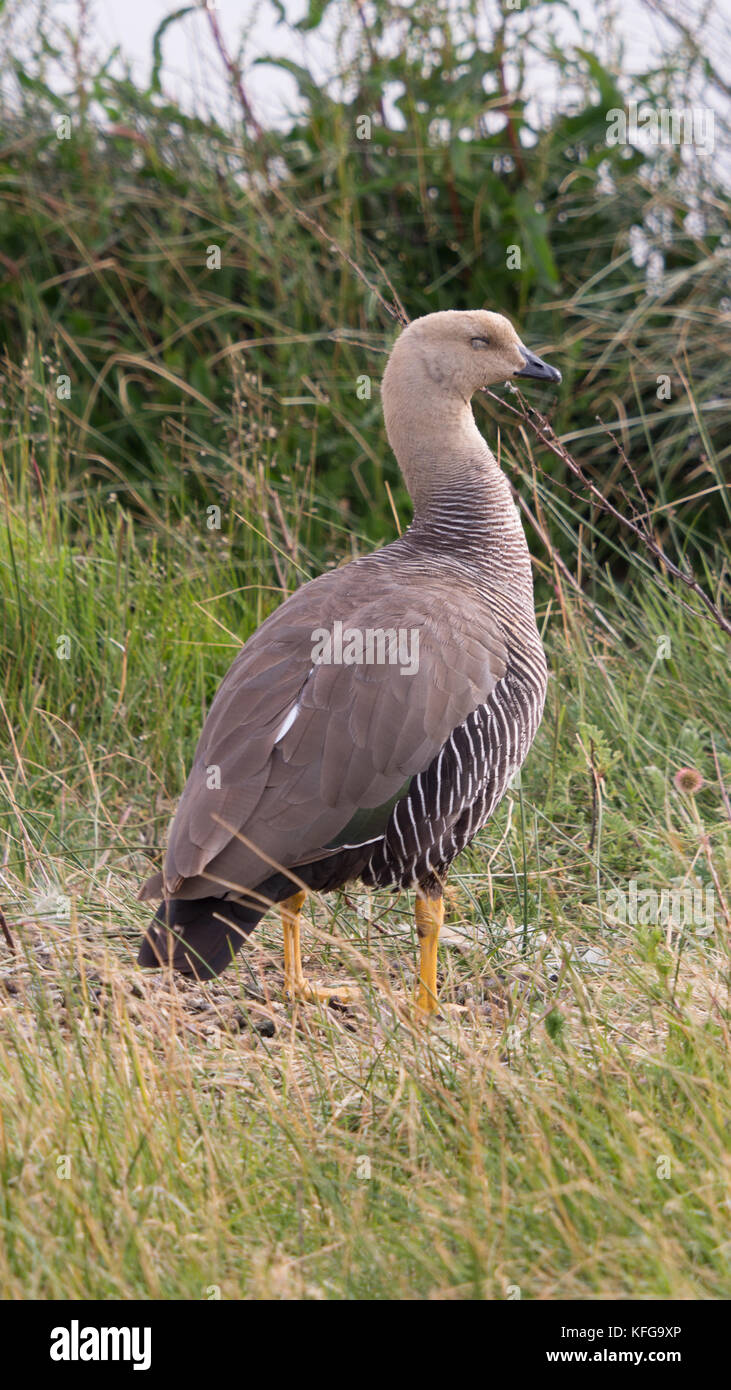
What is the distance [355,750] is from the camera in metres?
3.58

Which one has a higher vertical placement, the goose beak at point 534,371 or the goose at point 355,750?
the goose beak at point 534,371

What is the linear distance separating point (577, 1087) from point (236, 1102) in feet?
2.29

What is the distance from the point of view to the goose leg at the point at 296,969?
3820 millimetres

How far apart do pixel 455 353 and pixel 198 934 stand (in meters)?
1.81

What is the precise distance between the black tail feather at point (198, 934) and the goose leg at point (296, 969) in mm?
306

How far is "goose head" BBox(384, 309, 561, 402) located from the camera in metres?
4.27

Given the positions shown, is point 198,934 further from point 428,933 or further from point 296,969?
point 428,933

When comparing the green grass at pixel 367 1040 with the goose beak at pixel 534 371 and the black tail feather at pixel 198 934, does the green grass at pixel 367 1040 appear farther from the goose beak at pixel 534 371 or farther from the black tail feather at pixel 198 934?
the goose beak at pixel 534 371

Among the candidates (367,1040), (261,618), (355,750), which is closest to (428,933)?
(367,1040)

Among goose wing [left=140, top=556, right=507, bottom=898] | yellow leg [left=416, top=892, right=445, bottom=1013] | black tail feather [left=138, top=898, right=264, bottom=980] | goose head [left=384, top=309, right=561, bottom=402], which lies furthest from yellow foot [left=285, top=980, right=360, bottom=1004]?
goose head [left=384, top=309, right=561, bottom=402]

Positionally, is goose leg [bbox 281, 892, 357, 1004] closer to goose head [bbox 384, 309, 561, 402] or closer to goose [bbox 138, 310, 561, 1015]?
goose [bbox 138, 310, 561, 1015]

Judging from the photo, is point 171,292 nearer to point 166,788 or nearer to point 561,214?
point 561,214

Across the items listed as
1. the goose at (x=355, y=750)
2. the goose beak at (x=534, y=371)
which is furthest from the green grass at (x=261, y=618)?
the goose beak at (x=534, y=371)

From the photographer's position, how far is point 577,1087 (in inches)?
116
